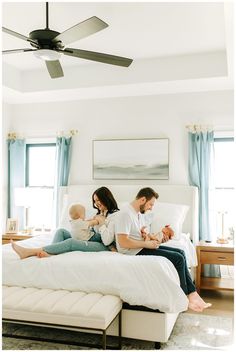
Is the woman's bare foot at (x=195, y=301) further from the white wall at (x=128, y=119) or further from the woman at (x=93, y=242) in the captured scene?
the white wall at (x=128, y=119)

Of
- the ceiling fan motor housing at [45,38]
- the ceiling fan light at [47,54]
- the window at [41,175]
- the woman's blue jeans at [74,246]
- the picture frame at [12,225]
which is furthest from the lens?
the window at [41,175]

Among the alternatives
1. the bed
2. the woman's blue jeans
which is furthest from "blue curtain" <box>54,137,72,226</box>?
the bed

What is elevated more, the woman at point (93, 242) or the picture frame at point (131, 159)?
the picture frame at point (131, 159)

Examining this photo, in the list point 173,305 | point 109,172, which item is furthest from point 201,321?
point 109,172

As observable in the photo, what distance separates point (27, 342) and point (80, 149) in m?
3.04

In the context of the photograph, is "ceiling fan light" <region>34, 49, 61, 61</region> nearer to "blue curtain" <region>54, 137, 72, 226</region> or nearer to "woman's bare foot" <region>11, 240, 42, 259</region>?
"woman's bare foot" <region>11, 240, 42, 259</region>

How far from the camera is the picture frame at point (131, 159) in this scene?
5.04 m

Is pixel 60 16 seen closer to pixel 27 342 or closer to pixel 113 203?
pixel 113 203

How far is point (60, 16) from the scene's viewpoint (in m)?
3.35

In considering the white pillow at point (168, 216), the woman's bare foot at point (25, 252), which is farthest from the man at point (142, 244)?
the white pillow at point (168, 216)

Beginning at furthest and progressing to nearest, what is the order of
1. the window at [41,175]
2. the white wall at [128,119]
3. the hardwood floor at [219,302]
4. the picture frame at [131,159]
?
the window at [41,175] < the picture frame at [131,159] < the white wall at [128,119] < the hardwood floor at [219,302]

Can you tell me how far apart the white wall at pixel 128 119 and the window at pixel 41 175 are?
0.26 metres

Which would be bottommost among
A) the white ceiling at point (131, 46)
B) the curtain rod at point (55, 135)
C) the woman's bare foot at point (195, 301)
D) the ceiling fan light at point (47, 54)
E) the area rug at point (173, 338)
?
the area rug at point (173, 338)

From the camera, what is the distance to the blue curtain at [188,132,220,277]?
15.7 feet
